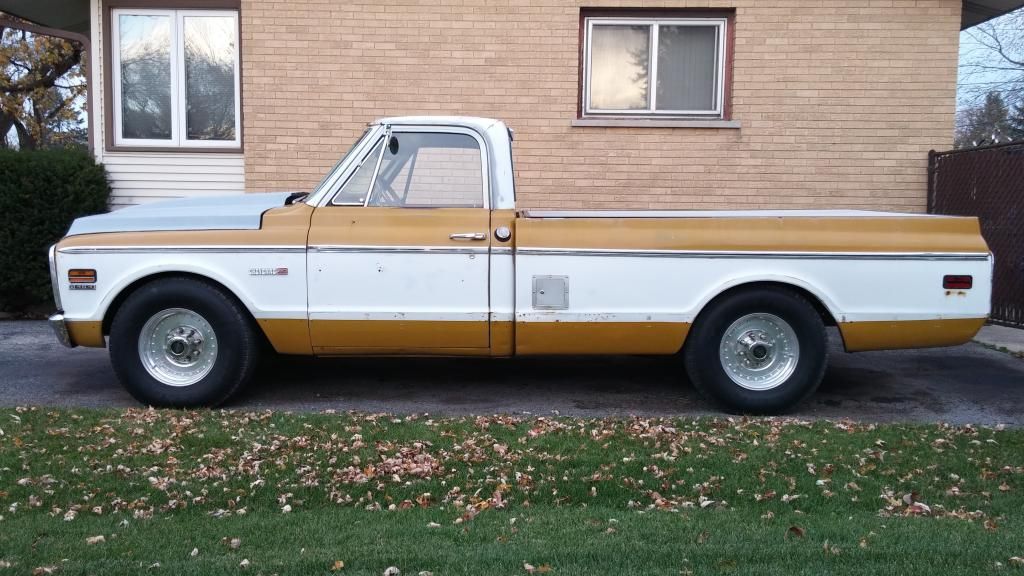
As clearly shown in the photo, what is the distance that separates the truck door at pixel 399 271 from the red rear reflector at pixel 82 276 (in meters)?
1.50

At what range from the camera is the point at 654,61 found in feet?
33.9

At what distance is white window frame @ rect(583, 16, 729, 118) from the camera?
10.3m

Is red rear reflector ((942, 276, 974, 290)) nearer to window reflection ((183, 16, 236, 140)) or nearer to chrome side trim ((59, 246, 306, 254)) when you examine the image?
chrome side trim ((59, 246, 306, 254))

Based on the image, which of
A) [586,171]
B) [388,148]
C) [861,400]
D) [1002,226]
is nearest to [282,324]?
[388,148]

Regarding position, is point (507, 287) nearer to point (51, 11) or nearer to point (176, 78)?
point (176, 78)

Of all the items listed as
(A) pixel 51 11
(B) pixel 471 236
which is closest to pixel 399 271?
(B) pixel 471 236

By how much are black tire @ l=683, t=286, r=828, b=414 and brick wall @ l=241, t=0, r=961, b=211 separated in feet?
13.8

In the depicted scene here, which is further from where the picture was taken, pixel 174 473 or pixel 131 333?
pixel 131 333

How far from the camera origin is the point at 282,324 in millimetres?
6215

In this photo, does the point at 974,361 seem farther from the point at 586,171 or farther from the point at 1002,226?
the point at 586,171

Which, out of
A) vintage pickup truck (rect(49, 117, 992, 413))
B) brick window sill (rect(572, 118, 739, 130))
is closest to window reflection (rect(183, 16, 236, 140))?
brick window sill (rect(572, 118, 739, 130))

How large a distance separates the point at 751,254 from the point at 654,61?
487 cm

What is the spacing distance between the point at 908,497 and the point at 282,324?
4058 mm

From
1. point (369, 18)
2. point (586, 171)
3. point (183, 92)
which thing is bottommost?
point (586, 171)
